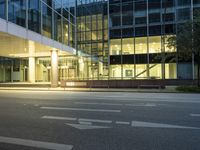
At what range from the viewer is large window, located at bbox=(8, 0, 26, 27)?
20.9m

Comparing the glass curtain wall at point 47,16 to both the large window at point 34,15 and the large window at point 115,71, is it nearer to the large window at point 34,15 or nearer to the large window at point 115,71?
the large window at point 34,15

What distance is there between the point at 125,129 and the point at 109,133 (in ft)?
2.22

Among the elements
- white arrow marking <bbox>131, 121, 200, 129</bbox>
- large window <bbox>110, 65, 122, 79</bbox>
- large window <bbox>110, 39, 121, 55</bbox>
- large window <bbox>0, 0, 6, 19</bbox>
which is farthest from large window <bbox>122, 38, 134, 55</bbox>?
white arrow marking <bbox>131, 121, 200, 129</bbox>

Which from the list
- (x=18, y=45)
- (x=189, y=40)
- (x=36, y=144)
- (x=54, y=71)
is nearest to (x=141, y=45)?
(x=189, y=40)

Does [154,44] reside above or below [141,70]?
above

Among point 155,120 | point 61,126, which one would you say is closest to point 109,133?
point 61,126

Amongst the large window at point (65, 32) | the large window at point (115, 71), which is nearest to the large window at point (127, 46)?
the large window at point (115, 71)

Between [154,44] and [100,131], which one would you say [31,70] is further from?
[100,131]

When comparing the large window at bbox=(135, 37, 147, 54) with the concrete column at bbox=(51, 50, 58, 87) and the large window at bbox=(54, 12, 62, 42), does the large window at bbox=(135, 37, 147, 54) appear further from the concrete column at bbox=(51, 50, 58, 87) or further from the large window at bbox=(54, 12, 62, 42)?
the concrete column at bbox=(51, 50, 58, 87)

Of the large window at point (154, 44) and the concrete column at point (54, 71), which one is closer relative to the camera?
the concrete column at point (54, 71)

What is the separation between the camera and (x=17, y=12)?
2186cm

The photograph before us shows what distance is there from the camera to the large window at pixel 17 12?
20.9 metres

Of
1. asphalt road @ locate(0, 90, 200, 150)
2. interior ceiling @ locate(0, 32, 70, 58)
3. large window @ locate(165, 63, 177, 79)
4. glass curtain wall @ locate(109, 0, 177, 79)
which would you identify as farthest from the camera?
glass curtain wall @ locate(109, 0, 177, 79)

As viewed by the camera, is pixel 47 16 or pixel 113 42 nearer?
pixel 47 16
